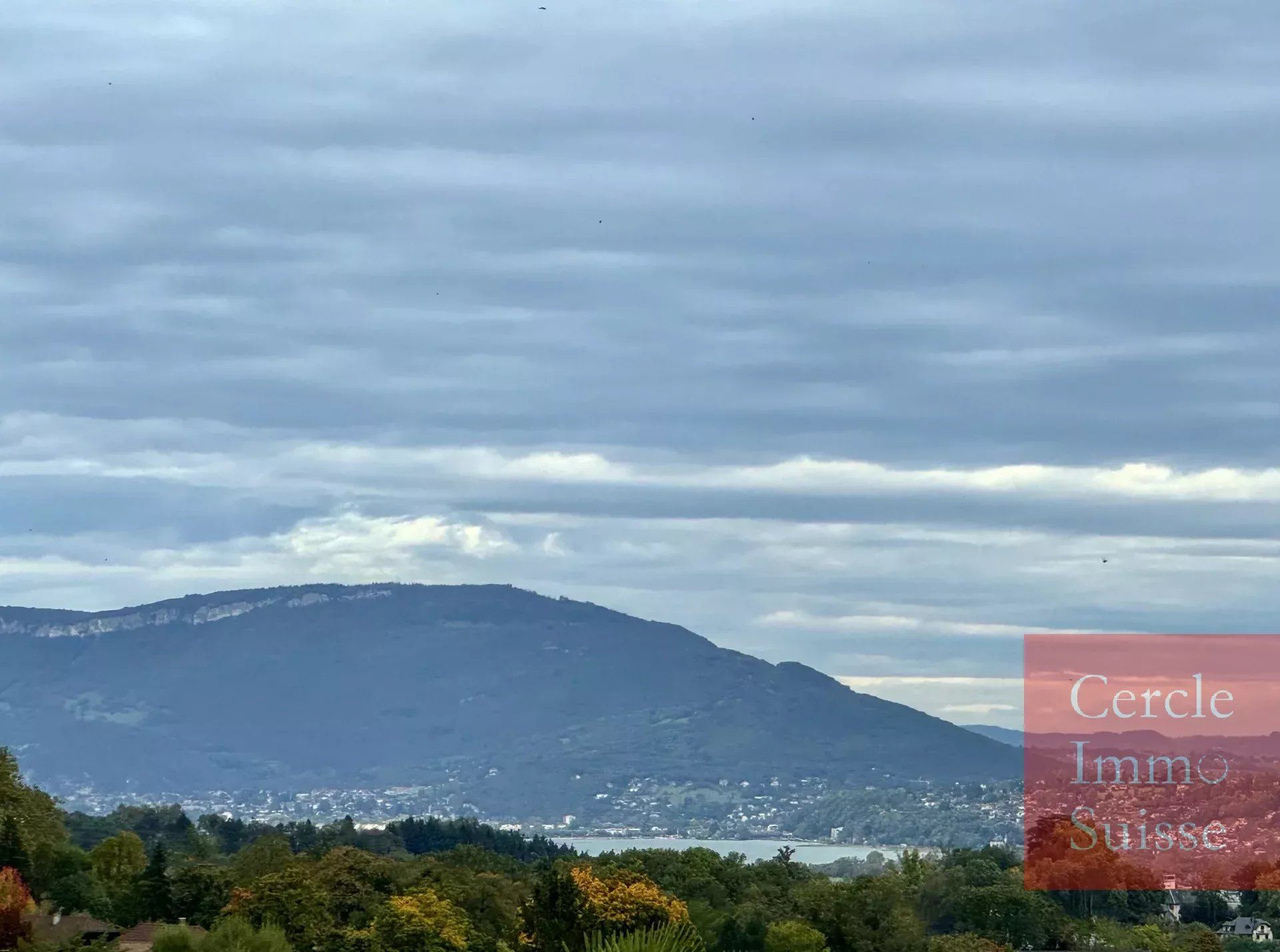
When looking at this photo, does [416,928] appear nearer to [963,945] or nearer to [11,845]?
[11,845]

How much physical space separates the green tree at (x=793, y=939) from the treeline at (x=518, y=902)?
0.41 ft

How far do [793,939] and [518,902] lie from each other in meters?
14.5

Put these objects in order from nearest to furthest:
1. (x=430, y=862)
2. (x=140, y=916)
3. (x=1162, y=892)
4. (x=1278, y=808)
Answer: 1. (x=140, y=916)
2. (x=430, y=862)
3. (x=1162, y=892)
4. (x=1278, y=808)

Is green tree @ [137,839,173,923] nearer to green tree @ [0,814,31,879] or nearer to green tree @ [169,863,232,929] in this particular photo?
green tree @ [169,863,232,929]

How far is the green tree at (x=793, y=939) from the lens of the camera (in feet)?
346

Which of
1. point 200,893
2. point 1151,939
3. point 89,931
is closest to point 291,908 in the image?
point 89,931

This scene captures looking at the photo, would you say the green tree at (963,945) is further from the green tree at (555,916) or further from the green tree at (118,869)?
the green tree at (118,869)

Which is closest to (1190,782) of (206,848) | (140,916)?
(206,848)

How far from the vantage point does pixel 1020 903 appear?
438ft

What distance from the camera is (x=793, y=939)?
106 meters

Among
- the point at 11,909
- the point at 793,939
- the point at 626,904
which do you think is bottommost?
the point at 793,939

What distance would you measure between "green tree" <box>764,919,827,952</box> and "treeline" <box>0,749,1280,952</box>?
0.41ft

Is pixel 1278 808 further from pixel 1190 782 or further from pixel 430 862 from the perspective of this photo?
pixel 430 862

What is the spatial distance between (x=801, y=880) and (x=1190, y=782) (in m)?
49.5
